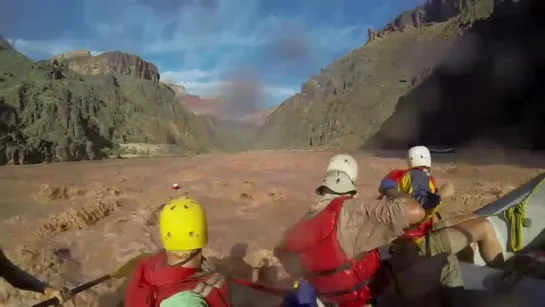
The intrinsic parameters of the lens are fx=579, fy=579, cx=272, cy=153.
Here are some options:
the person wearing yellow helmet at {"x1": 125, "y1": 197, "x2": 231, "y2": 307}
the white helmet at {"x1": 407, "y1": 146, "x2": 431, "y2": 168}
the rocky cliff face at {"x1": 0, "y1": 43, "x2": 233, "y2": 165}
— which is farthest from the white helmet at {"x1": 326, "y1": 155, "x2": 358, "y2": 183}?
the rocky cliff face at {"x1": 0, "y1": 43, "x2": 233, "y2": 165}

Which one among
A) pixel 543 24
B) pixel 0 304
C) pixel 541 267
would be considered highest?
pixel 543 24

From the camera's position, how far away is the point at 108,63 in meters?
125

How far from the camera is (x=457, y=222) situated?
4.57 metres

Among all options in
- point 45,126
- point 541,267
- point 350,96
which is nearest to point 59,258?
point 541,267

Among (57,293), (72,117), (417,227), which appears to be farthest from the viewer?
(72,117)

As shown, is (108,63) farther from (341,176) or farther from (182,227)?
(182,227)

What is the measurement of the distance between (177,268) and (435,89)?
72131mm

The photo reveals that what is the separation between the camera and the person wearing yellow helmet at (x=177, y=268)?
2.34m

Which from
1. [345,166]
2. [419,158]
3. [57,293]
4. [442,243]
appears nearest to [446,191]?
[419,158]

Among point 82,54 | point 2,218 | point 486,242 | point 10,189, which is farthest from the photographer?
point 82,54

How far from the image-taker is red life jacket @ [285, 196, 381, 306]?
3.10 m

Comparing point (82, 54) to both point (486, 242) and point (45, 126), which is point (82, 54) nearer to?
point (45, 126)

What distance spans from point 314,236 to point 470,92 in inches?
2502

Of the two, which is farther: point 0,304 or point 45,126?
point 45,126
